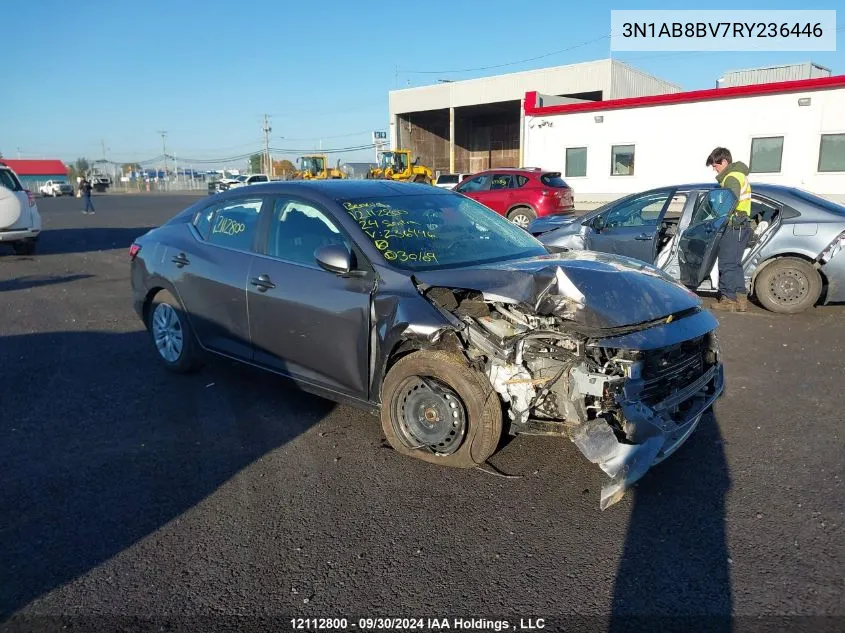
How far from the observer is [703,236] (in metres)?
7.27

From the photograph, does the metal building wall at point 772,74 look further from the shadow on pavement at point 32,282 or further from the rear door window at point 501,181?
the shadow on pavement at point 32,282

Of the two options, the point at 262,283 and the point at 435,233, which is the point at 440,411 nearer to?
the point at 435,233

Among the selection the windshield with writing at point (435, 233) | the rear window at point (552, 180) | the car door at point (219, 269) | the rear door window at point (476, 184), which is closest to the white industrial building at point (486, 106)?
the rear door window at point (476, 184)

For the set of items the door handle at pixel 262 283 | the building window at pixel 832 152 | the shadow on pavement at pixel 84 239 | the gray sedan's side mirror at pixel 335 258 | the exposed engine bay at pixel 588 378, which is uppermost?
the building window at pixel 832 152

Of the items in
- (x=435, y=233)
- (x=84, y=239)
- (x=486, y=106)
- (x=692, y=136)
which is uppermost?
(x=486, y=106)

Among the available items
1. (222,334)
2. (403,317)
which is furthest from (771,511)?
(222,334)

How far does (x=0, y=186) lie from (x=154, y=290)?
967 cm

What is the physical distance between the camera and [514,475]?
3.77 metres

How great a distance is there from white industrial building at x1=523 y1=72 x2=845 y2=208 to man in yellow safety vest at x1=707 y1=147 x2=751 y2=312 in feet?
53.8

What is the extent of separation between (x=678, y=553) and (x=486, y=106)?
45.9 m

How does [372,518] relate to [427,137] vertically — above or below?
below

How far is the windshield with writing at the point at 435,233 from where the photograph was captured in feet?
13.6

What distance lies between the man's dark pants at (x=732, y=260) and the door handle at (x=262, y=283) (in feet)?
17.0

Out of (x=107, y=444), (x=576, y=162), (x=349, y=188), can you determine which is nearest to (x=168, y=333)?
(x=107, y=444)
